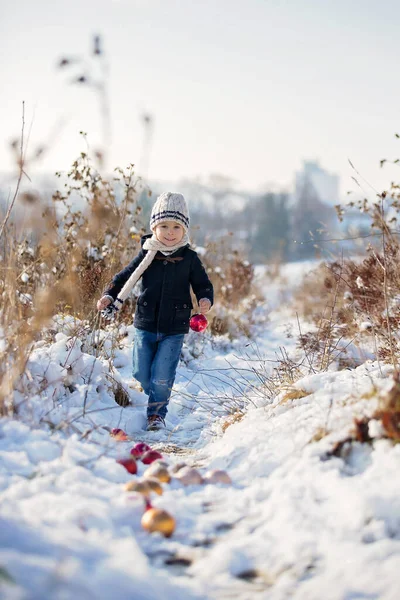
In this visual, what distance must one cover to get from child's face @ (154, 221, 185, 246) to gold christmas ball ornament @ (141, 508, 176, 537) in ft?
7.84

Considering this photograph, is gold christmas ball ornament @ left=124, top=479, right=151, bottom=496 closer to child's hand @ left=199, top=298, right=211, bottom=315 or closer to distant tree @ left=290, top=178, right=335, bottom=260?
child's hand @ left=199, top=298, right=211, bottom=315

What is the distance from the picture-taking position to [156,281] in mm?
3900

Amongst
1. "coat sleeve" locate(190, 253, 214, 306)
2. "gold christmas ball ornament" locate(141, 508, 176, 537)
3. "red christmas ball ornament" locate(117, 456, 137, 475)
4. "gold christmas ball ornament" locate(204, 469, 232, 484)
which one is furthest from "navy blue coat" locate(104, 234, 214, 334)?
"gold christmas ball ornament" locate(141, 508, 176, 537)

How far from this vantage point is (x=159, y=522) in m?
1.75

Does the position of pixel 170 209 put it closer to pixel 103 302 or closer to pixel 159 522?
pixel 103 302

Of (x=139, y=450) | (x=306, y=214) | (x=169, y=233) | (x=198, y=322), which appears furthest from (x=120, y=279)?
(x=306, y=214)

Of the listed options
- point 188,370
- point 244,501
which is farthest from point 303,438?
point 188,370

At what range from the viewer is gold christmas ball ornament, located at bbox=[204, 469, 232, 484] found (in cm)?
221

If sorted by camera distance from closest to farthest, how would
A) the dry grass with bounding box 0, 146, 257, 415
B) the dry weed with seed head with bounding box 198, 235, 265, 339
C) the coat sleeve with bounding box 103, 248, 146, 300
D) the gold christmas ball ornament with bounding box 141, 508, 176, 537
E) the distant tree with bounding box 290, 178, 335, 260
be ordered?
the gold christmas ball ornament with bounding box 141, 508, 176, 537, the dry grass with bounding box 0, 146, 257, 415, the coat sleeve with bounding box 103, 248, 146, 300, the dry weed with seed head with bounding box 198, 235, 265, 339, the distant tree with bounding box 290, 178, 335, 260

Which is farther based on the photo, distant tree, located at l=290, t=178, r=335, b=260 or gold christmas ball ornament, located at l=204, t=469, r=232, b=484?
distant tree, located at l=290, t=178, r=335, b=260

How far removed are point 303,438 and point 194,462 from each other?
63 cm

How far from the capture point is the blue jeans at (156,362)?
3791 millimetres

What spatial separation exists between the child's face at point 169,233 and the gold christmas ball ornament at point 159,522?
7.84ft

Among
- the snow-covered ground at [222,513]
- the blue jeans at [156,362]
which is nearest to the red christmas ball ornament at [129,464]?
the snow-covered ground at [222,513]
